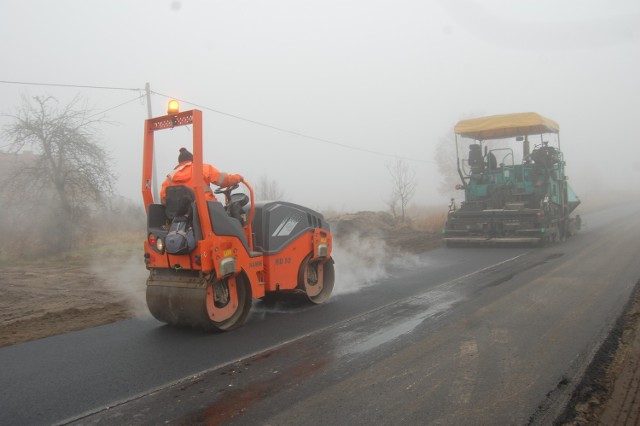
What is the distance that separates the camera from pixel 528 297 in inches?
262

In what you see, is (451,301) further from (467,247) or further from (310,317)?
(467,247)

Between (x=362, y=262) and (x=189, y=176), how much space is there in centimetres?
617

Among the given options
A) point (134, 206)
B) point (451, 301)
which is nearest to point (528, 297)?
point (451, 301)

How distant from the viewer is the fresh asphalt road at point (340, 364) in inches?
133

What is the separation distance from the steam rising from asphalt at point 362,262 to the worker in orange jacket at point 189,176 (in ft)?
9.76

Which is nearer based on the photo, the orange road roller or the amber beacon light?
the orange road roller

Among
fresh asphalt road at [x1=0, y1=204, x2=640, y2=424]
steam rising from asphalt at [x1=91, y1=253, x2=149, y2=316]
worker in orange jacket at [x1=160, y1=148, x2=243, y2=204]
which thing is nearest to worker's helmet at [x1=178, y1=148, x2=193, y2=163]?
worker in orange jacket at [x1=160, y1=148, x2=243, y2=204]

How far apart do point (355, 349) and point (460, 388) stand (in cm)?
122

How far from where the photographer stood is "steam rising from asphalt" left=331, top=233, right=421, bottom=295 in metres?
8.37

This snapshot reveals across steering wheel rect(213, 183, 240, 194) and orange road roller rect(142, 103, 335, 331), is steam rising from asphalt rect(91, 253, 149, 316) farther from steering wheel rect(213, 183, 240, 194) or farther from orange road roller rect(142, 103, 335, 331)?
steering wheel rect(213, 183, 240, 194)

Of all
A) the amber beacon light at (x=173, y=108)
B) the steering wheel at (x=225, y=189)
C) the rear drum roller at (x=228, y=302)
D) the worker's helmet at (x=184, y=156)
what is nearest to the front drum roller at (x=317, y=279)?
the rear drum roller at (x=228, y=302)

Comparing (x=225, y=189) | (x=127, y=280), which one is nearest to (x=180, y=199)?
(x=225, y=189)

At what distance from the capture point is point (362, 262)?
1075 cm

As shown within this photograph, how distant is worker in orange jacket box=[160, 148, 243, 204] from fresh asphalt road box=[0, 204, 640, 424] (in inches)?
62.1
